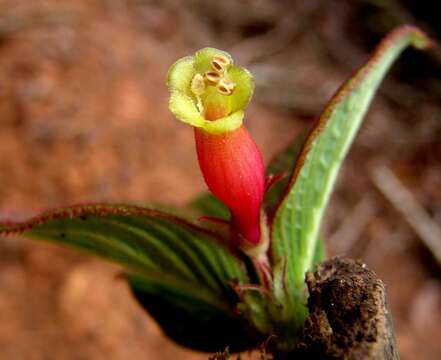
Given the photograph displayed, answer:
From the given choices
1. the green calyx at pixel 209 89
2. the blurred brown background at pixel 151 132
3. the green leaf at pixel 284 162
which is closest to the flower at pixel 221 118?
the green calyx at pixel 209 89

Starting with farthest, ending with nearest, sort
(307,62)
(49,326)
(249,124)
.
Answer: (307,62) → (249,124) → (49,326)

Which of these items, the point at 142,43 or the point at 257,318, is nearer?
the point at 257,318

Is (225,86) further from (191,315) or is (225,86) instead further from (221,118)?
(191,315)

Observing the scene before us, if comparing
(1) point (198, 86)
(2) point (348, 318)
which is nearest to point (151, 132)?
(1) point (198, 86)

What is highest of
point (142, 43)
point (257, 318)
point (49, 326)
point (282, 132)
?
point (257, 318)

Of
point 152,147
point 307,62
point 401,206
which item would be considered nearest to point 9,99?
point 152,147

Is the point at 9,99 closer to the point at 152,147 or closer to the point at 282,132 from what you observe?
the point at 152,147

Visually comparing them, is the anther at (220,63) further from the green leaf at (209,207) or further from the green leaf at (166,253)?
the green leaf at (209,207)

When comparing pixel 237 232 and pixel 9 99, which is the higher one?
pixel 237 232
